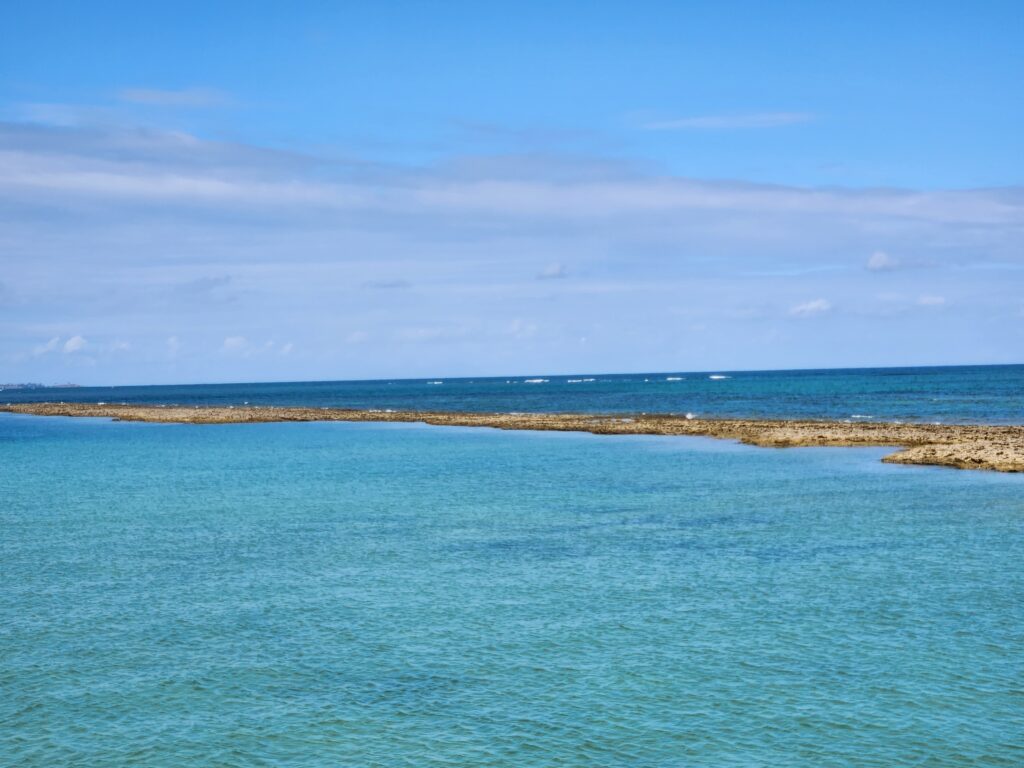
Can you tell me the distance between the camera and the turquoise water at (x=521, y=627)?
16641 millimetres

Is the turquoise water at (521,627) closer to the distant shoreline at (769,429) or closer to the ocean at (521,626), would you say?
the ocean at (521,626)

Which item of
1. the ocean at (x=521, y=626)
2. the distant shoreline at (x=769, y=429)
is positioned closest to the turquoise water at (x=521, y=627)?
the ocean at (x=521, y=626)

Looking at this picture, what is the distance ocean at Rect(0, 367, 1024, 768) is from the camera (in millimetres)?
16656

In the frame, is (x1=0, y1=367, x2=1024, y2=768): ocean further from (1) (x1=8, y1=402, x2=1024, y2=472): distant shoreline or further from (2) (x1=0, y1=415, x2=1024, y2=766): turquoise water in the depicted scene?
(1) (x1=8, y1=402, x2=1024, y2=472): distant shoreline

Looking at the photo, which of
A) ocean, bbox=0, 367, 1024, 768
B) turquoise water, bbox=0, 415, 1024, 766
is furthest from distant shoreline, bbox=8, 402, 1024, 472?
turquoise water, bbox=0, 415, 1024, 766

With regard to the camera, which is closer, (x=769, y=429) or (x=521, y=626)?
(x=521, y=626)

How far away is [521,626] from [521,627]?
0.26 feet

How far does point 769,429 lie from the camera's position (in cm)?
7812

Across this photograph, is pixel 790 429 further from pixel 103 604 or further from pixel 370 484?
pixel 103 604

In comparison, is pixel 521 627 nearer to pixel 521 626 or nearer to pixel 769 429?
pixel 521 626

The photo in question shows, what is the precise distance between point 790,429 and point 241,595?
5880 cm

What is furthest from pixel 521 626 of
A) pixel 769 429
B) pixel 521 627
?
pixel 769 429

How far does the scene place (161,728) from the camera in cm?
1733

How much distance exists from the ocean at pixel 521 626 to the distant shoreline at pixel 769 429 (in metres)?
7.50
